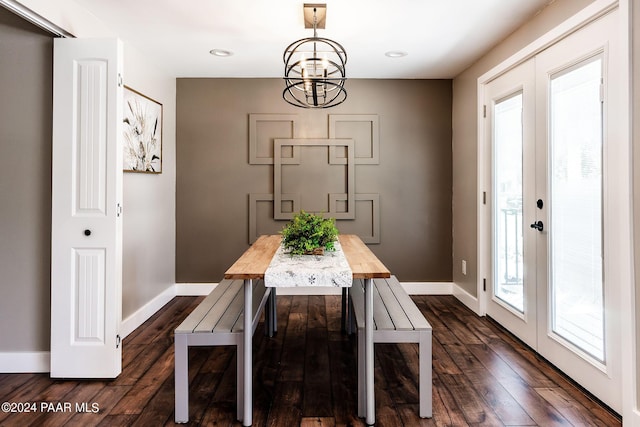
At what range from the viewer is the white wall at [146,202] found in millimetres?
2618

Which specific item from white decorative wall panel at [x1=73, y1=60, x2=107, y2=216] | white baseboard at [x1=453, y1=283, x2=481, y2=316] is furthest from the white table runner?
white baseboard at [x1=453, y1=283, x2=481, y2=316]

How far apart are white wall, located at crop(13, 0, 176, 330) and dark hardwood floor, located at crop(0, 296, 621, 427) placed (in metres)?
0.56

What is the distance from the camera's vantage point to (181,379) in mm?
1805

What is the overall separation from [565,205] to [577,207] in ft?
0.36

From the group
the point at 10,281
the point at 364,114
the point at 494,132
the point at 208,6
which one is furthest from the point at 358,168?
the point at 10,281

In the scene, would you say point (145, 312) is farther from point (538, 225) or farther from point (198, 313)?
point (538, 225)

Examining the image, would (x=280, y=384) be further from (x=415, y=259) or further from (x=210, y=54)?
(x=210, y=54)

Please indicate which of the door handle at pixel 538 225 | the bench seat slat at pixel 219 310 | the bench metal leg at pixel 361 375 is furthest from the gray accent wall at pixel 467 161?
the bench seat slat at pixel 219 310

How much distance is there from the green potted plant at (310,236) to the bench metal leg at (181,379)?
0.77m

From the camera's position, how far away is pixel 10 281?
7.52ft

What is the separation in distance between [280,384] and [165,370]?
77cm

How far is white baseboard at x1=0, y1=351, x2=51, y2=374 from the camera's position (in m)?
2.31

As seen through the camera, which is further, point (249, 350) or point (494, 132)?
point (494, 132)

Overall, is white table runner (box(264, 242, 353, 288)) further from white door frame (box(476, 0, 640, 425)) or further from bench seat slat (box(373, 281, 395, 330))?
white door frame (box(476, 0, 640, 425))
